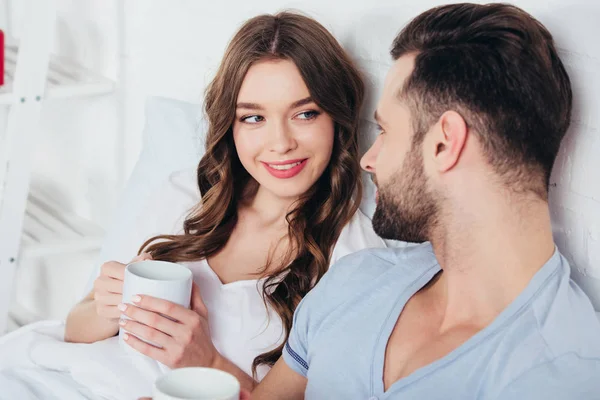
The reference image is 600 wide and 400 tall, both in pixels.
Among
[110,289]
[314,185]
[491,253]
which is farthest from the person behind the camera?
[314,185]

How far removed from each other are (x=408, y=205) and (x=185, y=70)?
1100mm

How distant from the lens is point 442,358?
108 cm

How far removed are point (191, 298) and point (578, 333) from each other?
713mm

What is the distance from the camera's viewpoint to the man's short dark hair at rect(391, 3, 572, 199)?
3.43 ft

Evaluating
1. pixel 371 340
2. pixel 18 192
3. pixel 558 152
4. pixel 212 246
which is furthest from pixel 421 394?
pixel 18 192

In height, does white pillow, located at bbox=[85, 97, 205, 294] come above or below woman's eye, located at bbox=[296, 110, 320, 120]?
below

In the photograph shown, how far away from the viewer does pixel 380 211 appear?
1.20 meters

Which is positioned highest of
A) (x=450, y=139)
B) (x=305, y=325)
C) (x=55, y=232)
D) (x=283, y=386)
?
(x=450, y=139)

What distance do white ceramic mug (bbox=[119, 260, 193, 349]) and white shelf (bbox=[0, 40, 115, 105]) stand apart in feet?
2.91

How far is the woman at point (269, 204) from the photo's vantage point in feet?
5.03

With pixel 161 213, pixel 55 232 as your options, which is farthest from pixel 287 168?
pixel 55 232

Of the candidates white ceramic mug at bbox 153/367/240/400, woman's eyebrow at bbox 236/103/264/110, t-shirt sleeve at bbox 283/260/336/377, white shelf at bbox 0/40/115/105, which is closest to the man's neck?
t-shirt sleeve at bbox 283/260/336/377

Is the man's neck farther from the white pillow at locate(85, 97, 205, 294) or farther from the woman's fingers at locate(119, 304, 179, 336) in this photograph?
the white pillow at locate(85, 97, 205, 294)

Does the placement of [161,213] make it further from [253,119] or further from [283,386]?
[283,386]
